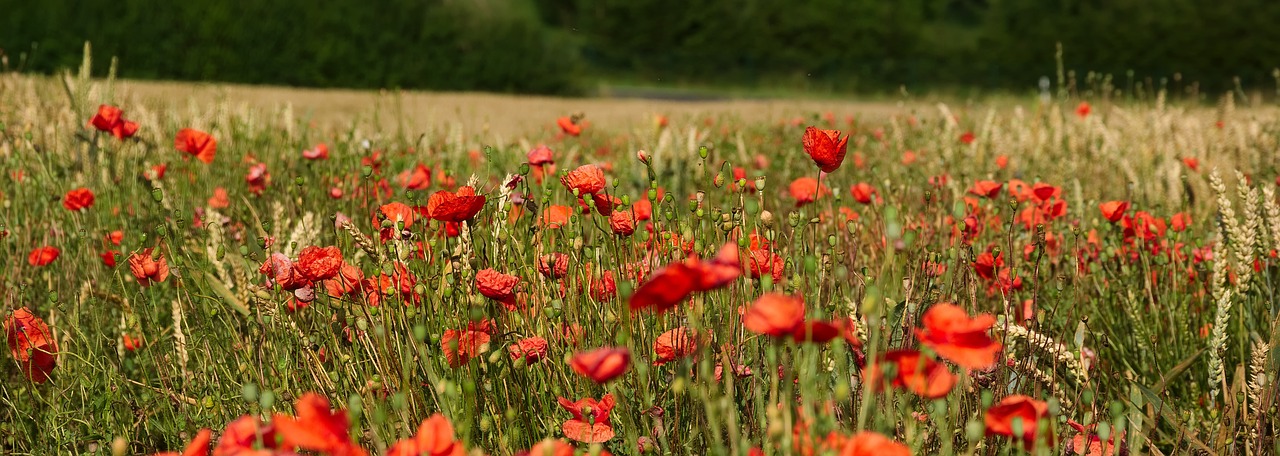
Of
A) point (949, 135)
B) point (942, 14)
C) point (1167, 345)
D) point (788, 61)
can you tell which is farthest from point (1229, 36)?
point (1167, 345)

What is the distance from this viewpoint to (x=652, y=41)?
3469 centimetres

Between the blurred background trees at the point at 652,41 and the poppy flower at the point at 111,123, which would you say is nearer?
the poppy flower at the point at 111,123

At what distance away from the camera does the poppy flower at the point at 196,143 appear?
102 inches

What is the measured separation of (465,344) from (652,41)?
111 feet

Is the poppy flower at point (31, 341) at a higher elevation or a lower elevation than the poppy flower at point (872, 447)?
lower

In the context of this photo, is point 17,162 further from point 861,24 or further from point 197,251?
point 861,24

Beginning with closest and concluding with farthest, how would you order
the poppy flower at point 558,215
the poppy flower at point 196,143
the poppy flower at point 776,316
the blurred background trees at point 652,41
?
the poppy flower at point 776,316 → the poppy flower at point 558,215 → the poppy flower at point 196,143 → the blurred background trees at point 652,41

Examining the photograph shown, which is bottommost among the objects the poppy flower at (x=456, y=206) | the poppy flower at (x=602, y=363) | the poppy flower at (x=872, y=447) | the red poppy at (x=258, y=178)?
the red poppy at (x=258, y=178)

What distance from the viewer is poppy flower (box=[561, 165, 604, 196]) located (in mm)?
1595

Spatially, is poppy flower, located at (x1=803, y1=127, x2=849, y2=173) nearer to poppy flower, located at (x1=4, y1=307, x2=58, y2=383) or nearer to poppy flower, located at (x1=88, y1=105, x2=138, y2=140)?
poppy flower, located at (x1=4, y1=307, x2=58, y2=383)

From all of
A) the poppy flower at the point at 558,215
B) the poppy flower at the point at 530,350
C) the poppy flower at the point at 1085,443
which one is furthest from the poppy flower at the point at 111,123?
the poppy flower at the point at 1085,443

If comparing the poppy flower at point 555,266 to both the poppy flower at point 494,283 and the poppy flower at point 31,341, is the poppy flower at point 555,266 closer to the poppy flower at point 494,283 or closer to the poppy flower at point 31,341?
the poppy flower at point 494,283

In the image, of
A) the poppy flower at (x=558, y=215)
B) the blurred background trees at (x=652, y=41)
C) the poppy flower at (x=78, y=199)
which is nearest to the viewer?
the poppy flower at (x=558, y=215)

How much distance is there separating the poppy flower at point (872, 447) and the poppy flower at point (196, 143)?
2171mm
